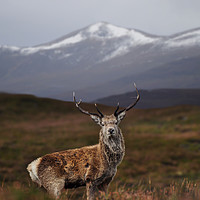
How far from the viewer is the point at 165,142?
221 ft

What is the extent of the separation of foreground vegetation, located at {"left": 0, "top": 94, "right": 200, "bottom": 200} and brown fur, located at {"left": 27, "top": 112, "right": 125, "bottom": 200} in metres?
12.7

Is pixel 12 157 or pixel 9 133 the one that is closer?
pixel 12 157

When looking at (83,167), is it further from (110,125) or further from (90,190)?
(110,125)

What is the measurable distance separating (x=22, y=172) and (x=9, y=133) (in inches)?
1189

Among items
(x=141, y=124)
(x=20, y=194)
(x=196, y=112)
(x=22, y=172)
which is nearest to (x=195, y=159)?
(x=22, y=172)

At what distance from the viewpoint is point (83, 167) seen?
930 cm

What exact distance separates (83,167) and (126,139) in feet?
209

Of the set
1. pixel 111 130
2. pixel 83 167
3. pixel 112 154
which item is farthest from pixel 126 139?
pixel 111 130

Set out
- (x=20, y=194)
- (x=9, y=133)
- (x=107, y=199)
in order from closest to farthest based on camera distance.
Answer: (x=20, y=194) < (x=107, y=199) < (x=9, y=133)

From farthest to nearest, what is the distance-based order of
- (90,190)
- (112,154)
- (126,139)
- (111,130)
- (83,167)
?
(126,139), (112,154), (83,167), (111,130), (90,190)

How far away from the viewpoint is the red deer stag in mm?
9109

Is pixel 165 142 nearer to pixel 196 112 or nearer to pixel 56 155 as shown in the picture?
pixel 196 112

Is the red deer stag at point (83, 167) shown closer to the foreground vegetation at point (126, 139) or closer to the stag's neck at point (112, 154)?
the stag's neck at point (112, 154)

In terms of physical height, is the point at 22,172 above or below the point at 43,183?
below
